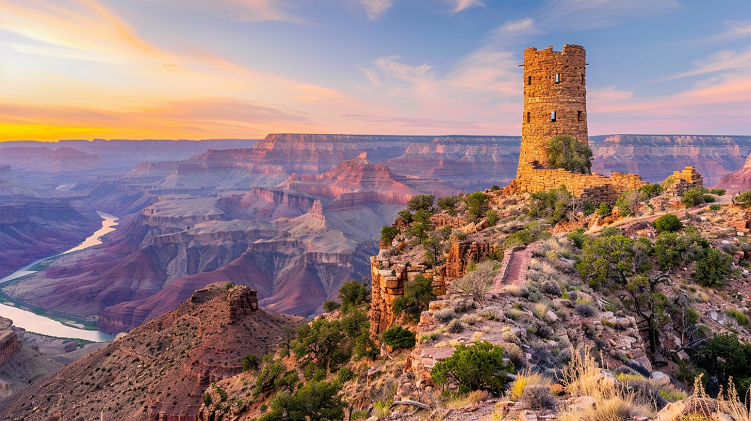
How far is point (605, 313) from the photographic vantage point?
9.65 metres

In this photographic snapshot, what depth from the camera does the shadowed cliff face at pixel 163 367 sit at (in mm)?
26453

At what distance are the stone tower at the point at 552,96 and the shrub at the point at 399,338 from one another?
56.4ft

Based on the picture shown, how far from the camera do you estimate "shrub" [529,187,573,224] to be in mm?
22203

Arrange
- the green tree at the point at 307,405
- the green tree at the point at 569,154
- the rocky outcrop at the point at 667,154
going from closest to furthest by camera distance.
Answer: the green tree at the point at 307,405
the green tree at the point at 569,154
the rocky outcrop at the point at 667,154

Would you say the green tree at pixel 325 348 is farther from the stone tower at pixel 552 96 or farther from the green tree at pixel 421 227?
the stone tower at pixel 552 96

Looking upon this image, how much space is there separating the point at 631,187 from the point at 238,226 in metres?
139

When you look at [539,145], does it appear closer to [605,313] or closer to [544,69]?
[544,69]

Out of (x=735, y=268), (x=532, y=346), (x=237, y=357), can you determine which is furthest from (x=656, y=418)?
(x=237, y=357)

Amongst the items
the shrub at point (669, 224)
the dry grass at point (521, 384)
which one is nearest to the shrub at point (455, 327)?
the dry grass at point (521, 384)

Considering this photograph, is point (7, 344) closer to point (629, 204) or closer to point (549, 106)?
point (549, 106)

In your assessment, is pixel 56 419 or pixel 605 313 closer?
pixel 605 313

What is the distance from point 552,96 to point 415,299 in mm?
17891

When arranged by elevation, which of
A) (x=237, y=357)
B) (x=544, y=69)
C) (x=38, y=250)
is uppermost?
(x=544, y=69)

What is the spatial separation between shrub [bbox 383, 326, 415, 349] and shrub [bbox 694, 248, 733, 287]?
9.25m
